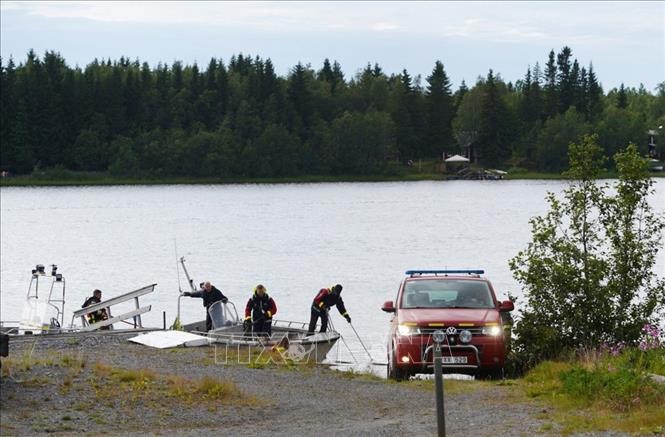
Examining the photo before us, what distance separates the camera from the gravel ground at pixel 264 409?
15117mm

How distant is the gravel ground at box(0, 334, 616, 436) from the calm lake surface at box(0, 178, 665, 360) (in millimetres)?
12223

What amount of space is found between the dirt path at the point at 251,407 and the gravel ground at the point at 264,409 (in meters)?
0.01

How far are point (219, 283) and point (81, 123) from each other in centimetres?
11244

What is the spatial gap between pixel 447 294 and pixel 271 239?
6409cm

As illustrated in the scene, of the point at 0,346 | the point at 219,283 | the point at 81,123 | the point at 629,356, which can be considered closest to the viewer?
the point at 0,346

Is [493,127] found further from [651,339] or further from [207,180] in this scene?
[651,339]

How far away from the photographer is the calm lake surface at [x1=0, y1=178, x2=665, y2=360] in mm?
51188

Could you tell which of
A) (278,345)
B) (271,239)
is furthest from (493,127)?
(278,345)

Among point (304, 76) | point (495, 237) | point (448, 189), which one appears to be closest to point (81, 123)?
point (304, 76)

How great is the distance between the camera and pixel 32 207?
12925 centimetres

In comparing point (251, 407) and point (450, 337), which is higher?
point (450, 337)

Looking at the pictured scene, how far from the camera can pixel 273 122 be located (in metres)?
163

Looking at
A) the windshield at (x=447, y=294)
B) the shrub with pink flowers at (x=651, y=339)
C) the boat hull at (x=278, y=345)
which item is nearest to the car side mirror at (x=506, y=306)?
the windshield at (x=447, y=294)

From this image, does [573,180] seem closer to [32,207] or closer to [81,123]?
[32,207]
